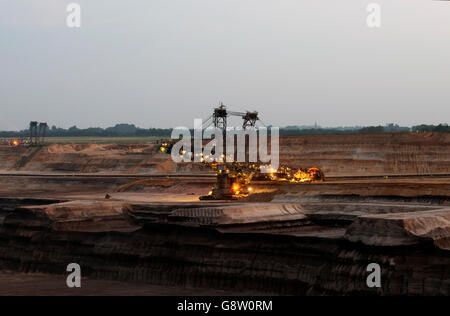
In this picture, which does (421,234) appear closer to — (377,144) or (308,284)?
(308,284)

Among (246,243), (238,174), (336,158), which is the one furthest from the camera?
(336,158)

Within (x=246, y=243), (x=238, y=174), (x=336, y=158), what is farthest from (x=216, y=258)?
(x=336, y=158)

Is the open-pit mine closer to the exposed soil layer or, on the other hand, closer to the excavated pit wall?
the excavated pit wall

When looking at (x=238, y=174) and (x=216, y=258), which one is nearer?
(x=216, y=258)

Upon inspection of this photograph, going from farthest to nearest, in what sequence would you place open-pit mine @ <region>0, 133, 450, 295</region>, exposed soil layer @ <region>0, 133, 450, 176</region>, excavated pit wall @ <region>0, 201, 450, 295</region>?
exposed soil layer @ <region>0, 133, 450, 176</region>, open-pit mine @ <region>0, 133, 450, 295</region>, excavated pit wall @ <region>0, 201, 450, 295</region>

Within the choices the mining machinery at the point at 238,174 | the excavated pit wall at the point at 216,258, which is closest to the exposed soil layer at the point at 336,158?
the mining machinery at the point at 238,174

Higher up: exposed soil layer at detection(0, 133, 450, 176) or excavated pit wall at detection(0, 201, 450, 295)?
exposed soil layer at detection(0, 133, 450, 176)

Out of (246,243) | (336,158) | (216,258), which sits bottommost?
(216,258)

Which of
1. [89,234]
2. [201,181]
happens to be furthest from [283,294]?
[201,181]

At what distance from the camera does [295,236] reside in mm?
57875

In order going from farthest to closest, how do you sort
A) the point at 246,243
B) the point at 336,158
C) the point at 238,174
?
the point at 336,158 < the point at 238,174 < the point at 246,243

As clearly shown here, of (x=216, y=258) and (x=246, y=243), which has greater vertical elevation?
(x=246, y=243)

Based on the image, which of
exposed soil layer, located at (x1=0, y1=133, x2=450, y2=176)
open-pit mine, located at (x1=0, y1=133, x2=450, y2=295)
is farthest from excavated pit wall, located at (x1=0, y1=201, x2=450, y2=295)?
exposed soil layer, located at (x1=0, y1=133, x2=450, y2=176)

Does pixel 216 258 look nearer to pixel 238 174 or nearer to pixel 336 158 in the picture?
pixel 238 174
